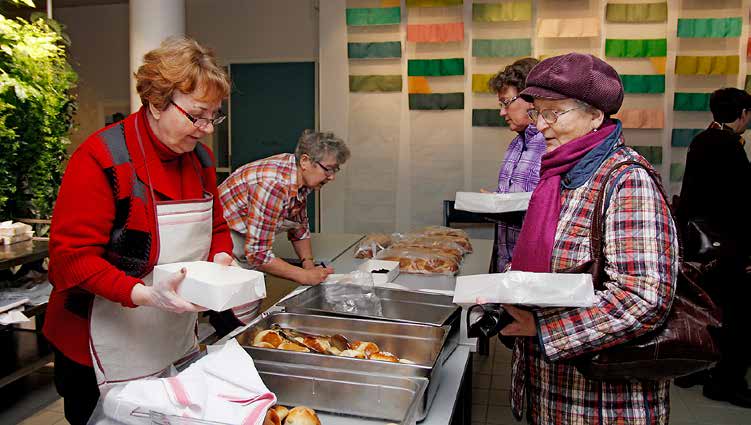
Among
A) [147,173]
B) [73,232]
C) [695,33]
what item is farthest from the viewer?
[695,33]

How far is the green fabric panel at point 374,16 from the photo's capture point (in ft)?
19.6

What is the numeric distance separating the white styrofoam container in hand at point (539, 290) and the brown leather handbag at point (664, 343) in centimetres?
8

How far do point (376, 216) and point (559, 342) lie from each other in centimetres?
490

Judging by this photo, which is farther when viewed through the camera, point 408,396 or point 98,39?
point 98,39

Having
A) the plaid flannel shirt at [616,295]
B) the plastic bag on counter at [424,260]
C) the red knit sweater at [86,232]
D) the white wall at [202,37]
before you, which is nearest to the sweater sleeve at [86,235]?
the red knit sweater at [86,232]

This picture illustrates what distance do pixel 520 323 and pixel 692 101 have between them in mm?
4846

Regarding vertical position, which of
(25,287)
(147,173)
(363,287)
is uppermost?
(147,173)

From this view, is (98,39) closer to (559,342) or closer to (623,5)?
(623,5)

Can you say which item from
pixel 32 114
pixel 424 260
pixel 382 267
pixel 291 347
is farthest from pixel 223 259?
pixel 32 114

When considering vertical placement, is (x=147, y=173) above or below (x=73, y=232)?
above

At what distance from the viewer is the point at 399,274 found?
126 inches

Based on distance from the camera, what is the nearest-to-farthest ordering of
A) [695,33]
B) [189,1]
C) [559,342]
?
[559,342], [695,33], [189,1]

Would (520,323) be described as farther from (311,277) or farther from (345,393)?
(311,277)

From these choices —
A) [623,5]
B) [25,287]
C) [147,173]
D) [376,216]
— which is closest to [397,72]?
[376,216]
